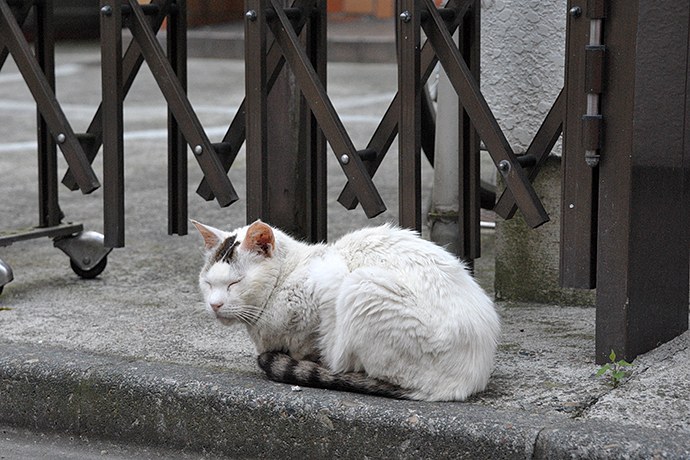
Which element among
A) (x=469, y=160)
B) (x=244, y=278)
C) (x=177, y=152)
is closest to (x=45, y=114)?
(x=177, y=152)

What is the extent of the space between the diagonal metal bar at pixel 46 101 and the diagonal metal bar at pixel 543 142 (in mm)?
1463

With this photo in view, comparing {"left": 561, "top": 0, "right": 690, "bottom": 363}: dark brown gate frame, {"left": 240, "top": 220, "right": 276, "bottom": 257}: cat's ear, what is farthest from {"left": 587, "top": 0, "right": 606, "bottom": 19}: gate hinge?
{"left": 240, "top": 220, "right": 276, "bottom": 257}: cat's ear

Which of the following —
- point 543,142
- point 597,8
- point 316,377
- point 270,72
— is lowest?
point 316,377

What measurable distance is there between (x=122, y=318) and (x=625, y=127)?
6.22ft

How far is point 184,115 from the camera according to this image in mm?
3750

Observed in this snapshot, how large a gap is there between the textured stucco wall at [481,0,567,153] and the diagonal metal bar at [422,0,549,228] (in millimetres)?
645

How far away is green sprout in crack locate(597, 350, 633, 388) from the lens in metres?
3.20

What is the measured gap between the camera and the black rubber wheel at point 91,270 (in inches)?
180

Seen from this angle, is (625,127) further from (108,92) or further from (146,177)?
(146,177)

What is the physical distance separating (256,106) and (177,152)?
546mm

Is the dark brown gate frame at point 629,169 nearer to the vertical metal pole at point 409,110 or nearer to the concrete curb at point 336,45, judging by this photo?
the vertical metal pole at point 409,110

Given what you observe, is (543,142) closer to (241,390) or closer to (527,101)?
(527,101)

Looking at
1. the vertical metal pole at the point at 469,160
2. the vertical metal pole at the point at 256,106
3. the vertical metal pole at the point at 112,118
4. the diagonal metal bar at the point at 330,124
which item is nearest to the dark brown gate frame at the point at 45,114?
the vertical metal pole at the point at 112,118

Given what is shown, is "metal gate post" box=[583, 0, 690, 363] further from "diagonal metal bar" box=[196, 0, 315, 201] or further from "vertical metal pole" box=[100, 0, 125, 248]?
"vertical metal pole" box=[100, 0, 125, 248]
